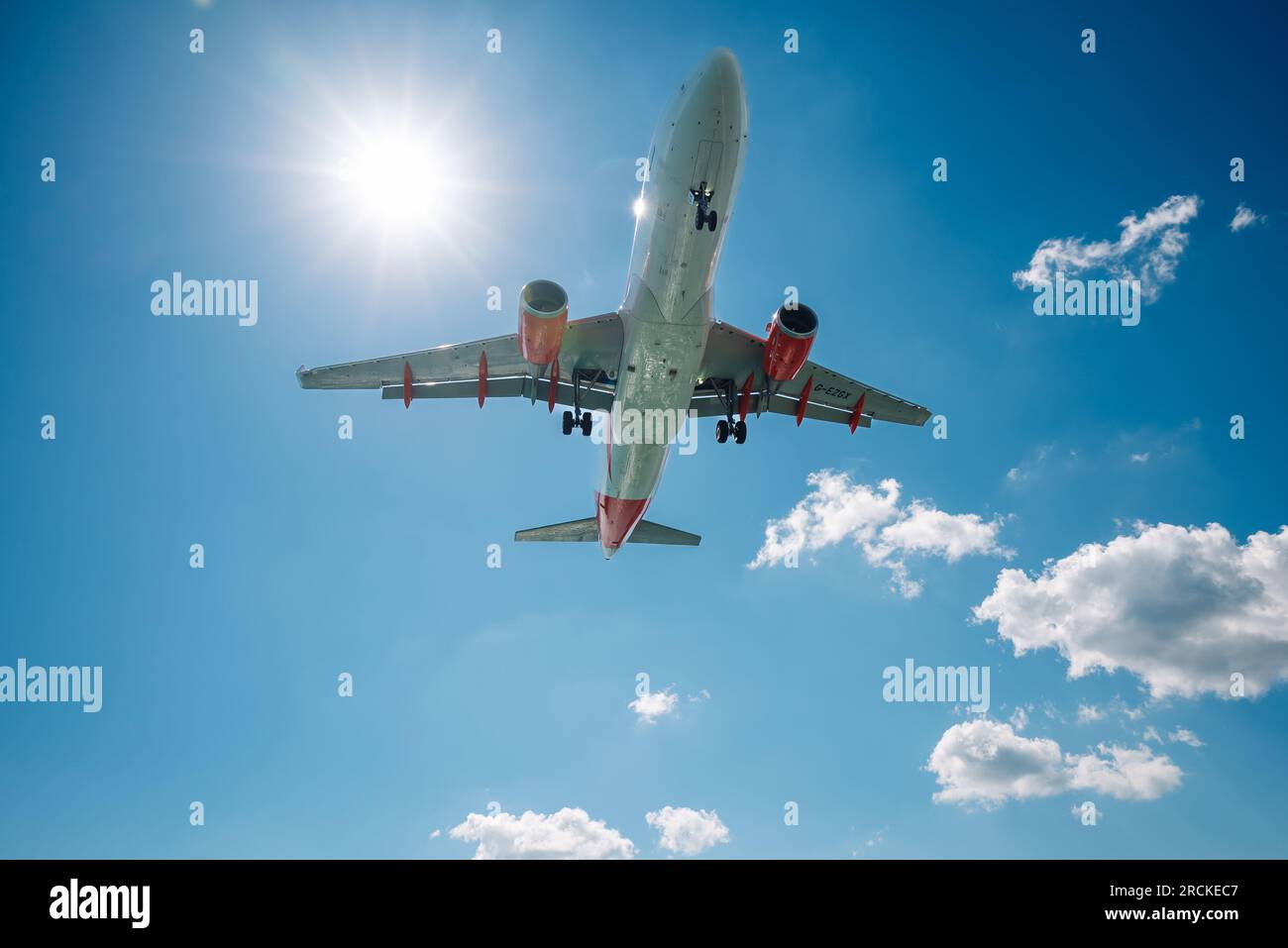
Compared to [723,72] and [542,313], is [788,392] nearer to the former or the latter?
[542,313]

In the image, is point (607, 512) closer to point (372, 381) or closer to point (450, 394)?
point (450, 394)

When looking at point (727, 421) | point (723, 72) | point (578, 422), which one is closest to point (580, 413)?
point (578, 422)

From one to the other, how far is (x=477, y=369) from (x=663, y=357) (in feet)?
29.4

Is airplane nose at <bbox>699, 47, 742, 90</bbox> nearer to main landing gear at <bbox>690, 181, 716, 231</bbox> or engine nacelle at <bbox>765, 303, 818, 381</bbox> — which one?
main landing gear at <bbox>690, 181, 716, 231</bbox>

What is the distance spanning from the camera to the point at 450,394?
30.2 m

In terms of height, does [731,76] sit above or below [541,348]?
above

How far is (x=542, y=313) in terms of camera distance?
23.0 m

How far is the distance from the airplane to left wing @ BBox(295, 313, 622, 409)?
56 millimetres

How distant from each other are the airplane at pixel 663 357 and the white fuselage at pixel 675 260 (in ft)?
0.13

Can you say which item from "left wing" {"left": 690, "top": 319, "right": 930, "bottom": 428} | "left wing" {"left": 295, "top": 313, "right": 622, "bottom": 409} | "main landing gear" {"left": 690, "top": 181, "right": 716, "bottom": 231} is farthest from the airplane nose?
"left wing" {"left": 690, "top": 319, "right": 930, "bottom": 428}

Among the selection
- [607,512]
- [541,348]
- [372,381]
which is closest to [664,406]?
[541,348]

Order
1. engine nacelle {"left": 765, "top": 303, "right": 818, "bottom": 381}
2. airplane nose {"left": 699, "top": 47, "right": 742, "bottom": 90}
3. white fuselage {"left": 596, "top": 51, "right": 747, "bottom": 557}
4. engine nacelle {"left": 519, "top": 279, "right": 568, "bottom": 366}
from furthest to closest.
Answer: engine nacelle {"left": 765, "top": 303, "right": 818, "bottom": 381} < engine nacelle {"left": 519, "top": 279, "right": 568, "bottom": 366} < white fuselage {"left": 596, "top": 51, "right": 747, "bottom": 557} < airplane nose {"left": 699, "top": 47, "right": 742, "bottom": 90}

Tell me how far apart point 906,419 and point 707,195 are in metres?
16.4

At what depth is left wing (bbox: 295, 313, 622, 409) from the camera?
26734mm
